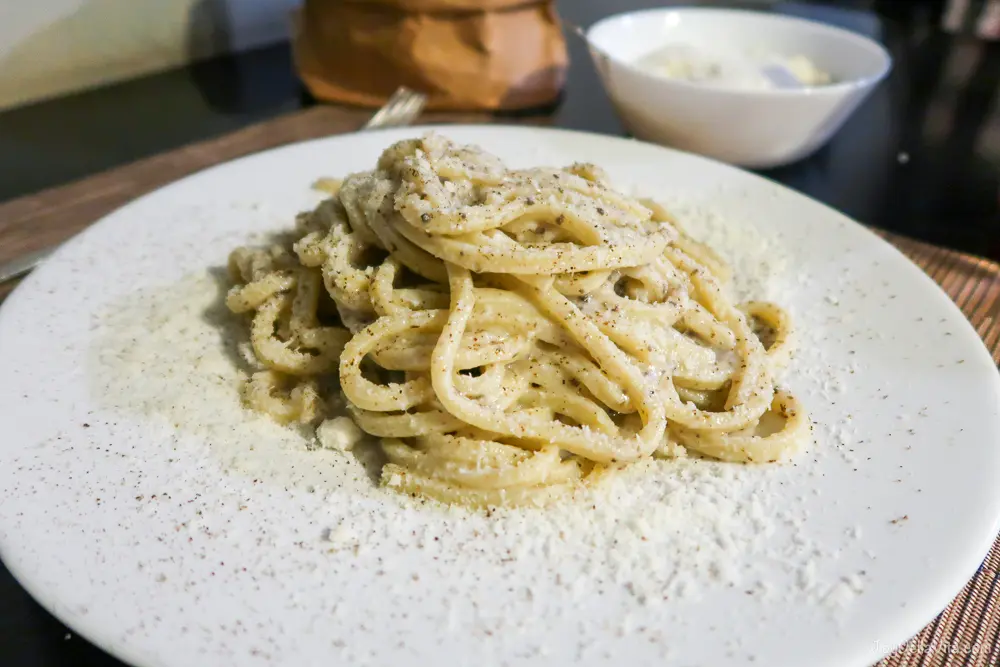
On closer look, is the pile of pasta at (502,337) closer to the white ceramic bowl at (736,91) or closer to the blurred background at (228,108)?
the white ceramic bowl at (736,91)

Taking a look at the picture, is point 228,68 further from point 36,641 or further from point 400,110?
point 36,641

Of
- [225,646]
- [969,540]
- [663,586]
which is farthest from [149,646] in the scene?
[969,540]

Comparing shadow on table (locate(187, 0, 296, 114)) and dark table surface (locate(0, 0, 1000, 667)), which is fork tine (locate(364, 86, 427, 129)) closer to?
dark table surface (locate(0, 0, 1000, 667))

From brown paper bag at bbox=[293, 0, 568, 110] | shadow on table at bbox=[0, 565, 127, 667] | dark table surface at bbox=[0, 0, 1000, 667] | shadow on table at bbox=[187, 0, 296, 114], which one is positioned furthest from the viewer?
shadow on table at bbox=[187, 0, 296, 114]

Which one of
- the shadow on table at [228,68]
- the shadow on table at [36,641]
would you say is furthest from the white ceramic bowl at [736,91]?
the shadow on table at [36,641]

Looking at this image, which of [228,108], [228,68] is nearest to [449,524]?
[228,108]

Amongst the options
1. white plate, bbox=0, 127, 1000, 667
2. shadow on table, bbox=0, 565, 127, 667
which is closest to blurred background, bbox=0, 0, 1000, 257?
white plate, bbox=0, 127, 1000, 667

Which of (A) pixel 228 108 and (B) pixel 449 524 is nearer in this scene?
(B) pixel 449 524
